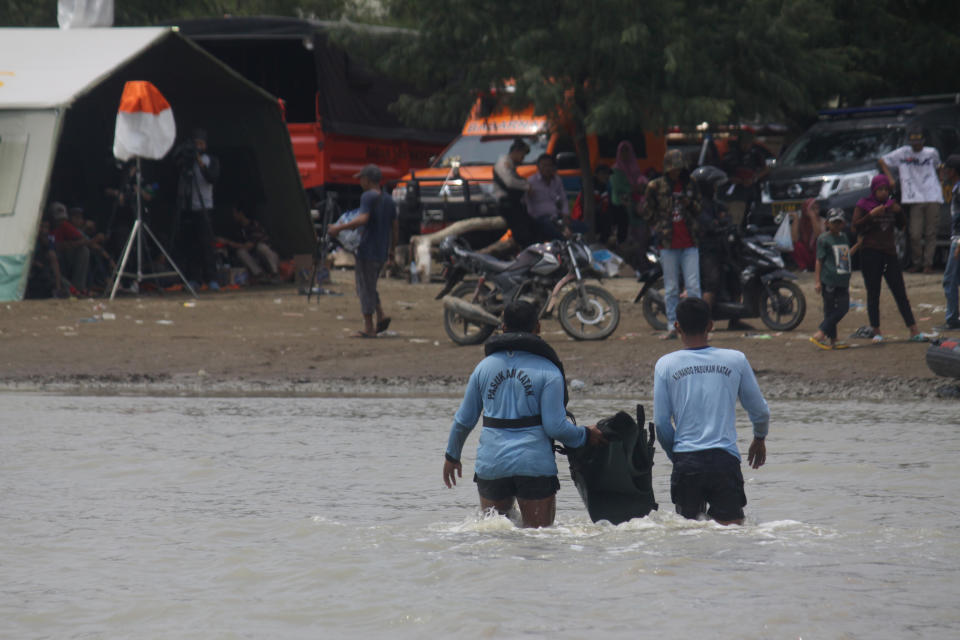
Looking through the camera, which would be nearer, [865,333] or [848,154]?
[865,333]

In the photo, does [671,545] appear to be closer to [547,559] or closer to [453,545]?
[547,559]

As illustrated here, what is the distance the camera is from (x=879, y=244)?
13453mm

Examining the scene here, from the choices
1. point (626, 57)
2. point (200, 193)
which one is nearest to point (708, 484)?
point (200, 193)

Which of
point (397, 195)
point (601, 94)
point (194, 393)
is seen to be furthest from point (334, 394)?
point (601, 94)

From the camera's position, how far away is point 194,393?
41.1 ft

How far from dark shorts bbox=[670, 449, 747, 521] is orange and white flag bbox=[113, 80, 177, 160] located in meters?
13.4

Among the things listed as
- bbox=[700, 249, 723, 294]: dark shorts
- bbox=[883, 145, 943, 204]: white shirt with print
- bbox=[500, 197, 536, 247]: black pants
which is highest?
bbox=[883, 145, 943, 204]: white shirt with print

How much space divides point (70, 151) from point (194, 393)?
9.85 m

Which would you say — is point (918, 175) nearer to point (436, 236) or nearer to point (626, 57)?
point (626, 57)

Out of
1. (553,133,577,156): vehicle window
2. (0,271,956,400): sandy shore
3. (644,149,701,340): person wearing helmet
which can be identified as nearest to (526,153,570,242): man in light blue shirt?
(0,271,956,400): sandy shore

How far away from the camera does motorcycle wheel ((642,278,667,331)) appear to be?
1468 cm

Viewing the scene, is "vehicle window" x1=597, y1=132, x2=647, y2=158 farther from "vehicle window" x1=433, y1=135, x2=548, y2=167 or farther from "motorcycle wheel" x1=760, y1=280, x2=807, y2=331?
"motorcycle wheel" x1=760, y1=280, x2=807, y2=331

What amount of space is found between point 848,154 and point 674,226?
7.48 metres

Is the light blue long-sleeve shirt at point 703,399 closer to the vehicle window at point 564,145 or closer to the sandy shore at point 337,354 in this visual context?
the sandy shore at point 337,354
